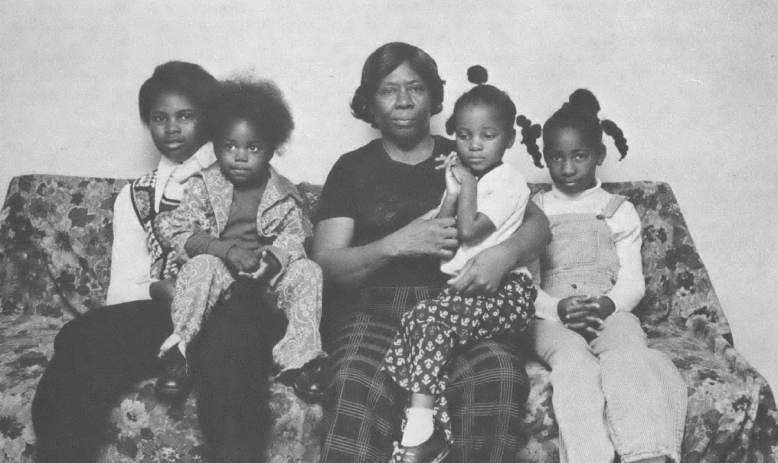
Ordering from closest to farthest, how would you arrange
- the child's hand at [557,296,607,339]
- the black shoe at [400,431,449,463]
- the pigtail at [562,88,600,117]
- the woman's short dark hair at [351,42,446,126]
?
the black shoe at [400,431,449,463] < the child's hand at [557,296,607,339] < the woman's short dark hair at [351,42,446,126] < the pigtail at [562,88,600,117]

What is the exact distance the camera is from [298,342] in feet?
6.27

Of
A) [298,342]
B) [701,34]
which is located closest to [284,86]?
[298,342]

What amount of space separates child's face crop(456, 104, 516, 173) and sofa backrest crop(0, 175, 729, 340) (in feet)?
1.86

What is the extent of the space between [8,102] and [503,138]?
201 cm

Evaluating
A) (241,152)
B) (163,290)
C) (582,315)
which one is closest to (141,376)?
(163,290)

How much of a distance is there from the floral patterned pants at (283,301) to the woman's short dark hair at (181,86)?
27.0 inches

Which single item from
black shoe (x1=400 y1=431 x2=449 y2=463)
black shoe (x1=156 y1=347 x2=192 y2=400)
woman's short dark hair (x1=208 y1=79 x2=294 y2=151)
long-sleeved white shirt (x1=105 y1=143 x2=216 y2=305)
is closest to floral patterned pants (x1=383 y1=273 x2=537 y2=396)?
black shoe (x1=400 y1=431 x2=449 y2=463)

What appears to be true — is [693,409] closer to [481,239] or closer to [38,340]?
[481,239]

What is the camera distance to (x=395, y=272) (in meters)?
2.10

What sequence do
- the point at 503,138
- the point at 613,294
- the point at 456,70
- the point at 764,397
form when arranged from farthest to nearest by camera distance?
the point at 456,70 → the point at 613,294 → the point at 503,138 → the point at 764,397

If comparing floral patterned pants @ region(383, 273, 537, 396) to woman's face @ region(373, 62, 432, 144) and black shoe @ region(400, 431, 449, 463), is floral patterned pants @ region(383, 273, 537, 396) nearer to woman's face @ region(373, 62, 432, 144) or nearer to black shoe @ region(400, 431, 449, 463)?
black shoe @ region(400, 431, 449, 463)

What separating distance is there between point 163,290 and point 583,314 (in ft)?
4.04

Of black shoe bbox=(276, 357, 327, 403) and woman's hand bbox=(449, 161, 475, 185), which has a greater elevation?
woman's hand bbox=(449, 161, 475, 185)

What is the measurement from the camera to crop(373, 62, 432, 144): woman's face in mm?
2189
